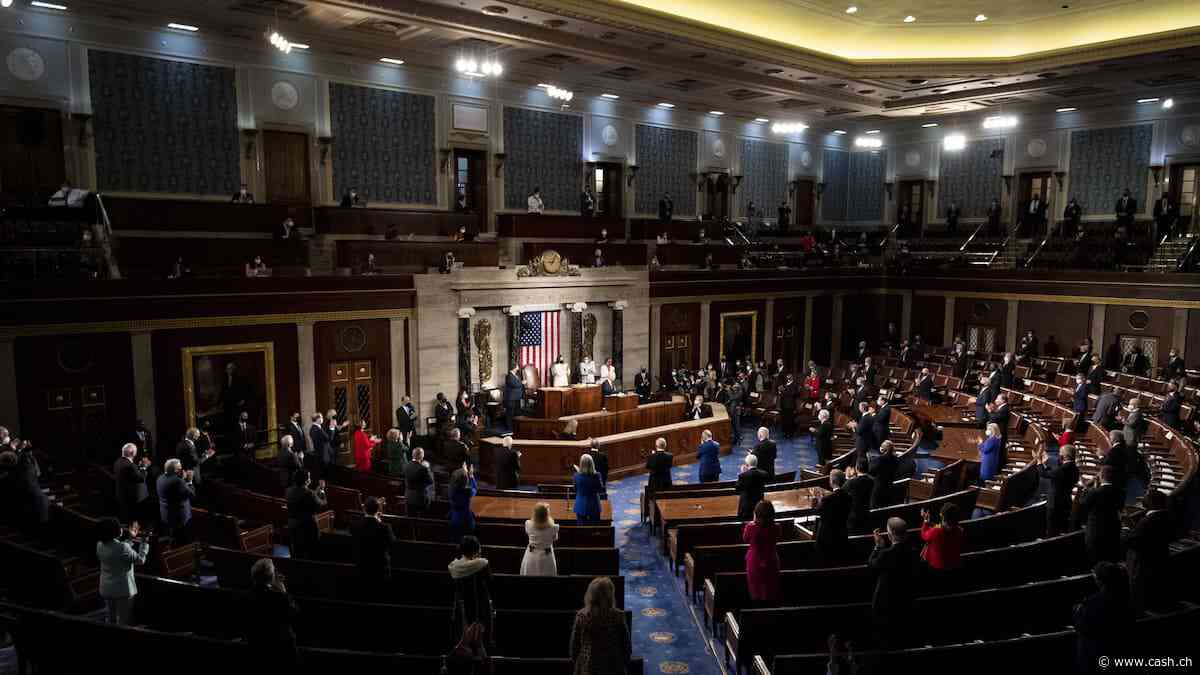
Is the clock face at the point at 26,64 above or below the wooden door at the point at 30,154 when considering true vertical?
above

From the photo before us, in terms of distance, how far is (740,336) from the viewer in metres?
22.4

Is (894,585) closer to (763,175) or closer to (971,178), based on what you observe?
(763,175)

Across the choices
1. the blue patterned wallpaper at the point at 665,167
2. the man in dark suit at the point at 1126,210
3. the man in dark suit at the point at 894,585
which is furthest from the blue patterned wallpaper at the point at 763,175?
the man in dark suit at the point at 894,585

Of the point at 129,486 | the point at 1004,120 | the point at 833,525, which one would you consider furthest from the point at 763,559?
the point at 1004,120

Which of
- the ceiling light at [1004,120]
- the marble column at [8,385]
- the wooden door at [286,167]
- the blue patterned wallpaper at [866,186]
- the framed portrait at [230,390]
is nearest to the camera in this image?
the marble column at [8,385]

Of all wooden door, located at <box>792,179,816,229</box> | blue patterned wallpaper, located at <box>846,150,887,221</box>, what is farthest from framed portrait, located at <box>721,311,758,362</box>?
blue patterned wallpaper, located at <box>846,150,887,221</box>

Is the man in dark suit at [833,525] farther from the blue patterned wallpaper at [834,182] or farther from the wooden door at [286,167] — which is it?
the blue patterned wallpaper at [834,182]

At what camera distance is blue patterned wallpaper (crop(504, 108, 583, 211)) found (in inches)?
813

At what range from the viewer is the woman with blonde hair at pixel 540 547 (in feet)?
21.7

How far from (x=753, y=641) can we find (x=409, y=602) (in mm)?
2951

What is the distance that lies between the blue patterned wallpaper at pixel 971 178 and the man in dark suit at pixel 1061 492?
20.7 m

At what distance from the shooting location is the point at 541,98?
2092 cm

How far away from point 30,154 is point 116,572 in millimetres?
11998

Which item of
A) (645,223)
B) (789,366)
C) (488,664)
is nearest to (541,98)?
(645,223)
